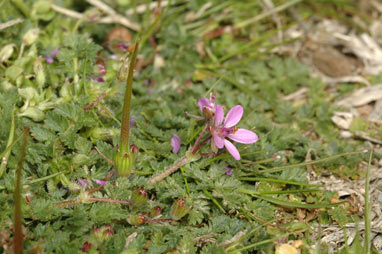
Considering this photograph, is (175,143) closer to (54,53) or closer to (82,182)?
(82,182)

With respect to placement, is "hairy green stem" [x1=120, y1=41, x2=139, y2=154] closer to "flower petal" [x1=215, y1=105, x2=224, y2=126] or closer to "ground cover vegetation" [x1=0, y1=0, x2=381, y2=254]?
"ground cover vegetation" [x1=0, y1=0, x2=381, y2=254]

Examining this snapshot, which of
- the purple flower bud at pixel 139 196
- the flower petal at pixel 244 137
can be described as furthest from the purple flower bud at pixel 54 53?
the flower petal at pixel 244 137

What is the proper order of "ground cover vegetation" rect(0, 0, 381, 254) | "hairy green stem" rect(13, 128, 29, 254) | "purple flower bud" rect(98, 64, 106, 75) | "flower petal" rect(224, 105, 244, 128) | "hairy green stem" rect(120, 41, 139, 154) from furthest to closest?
"purple flower bud" rect(98, 64, 106, 75)
"flower petal" rect(224, 105, 244, 128)
"ground cover vegetation" rect(0, 0, 381, 254)
"hairy green stem" rect(120, 41, 139, 154)
"hairy green stem" rect(13, 128, 29, 254)

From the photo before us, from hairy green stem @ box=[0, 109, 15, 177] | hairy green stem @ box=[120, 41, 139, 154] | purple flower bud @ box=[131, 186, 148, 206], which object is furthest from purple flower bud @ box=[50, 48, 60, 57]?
purple flower bud @ box=[131, 186, 148, 206]

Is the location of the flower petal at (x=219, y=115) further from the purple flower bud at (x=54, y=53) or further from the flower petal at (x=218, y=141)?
the purple flower bud at (x=54, y=53)

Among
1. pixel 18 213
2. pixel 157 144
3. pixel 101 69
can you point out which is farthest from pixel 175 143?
pixel 18 213

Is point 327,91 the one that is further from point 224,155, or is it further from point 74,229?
point 74,229

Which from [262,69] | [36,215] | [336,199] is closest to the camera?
[36,215]

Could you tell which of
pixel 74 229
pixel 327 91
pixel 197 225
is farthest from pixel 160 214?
pixel 327 91
